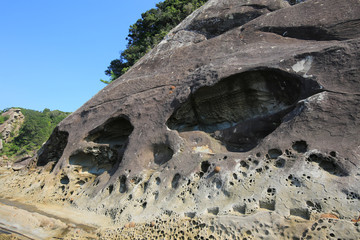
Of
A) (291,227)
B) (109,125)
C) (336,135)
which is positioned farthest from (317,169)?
(109,125)

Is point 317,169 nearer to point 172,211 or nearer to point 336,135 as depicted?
point 336,135

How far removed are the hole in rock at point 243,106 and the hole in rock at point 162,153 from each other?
559 millimetres

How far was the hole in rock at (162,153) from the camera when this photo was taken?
5.36m

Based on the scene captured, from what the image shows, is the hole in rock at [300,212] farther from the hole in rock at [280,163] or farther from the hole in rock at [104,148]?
the hole in rock at [104,148]

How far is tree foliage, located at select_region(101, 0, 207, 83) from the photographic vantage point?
17.1m

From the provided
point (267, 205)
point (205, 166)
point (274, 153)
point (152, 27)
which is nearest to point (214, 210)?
point (267, 205)

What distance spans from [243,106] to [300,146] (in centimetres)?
189

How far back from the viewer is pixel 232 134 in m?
5.27

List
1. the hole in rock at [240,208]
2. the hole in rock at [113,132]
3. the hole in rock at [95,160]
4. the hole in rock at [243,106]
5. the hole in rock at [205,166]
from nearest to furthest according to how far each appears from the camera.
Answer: the hole in rock at [240,208]
the hole in rock at [205,166]
the hole in rock at [243,106]
the hole in rock at [95,160]
the hole in rock at [113,132]

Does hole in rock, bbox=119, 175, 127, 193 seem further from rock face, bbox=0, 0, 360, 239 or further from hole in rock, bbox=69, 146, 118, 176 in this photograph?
hole in rock, bbox=69, 146, 118, 176

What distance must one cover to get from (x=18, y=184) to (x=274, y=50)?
22.2ft

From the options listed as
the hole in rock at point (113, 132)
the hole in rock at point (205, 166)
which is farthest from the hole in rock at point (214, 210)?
the hole in rock at point (113, 132)

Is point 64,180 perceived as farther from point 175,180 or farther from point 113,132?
point 175,180

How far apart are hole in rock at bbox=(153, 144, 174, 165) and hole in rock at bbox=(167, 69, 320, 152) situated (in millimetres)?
559
